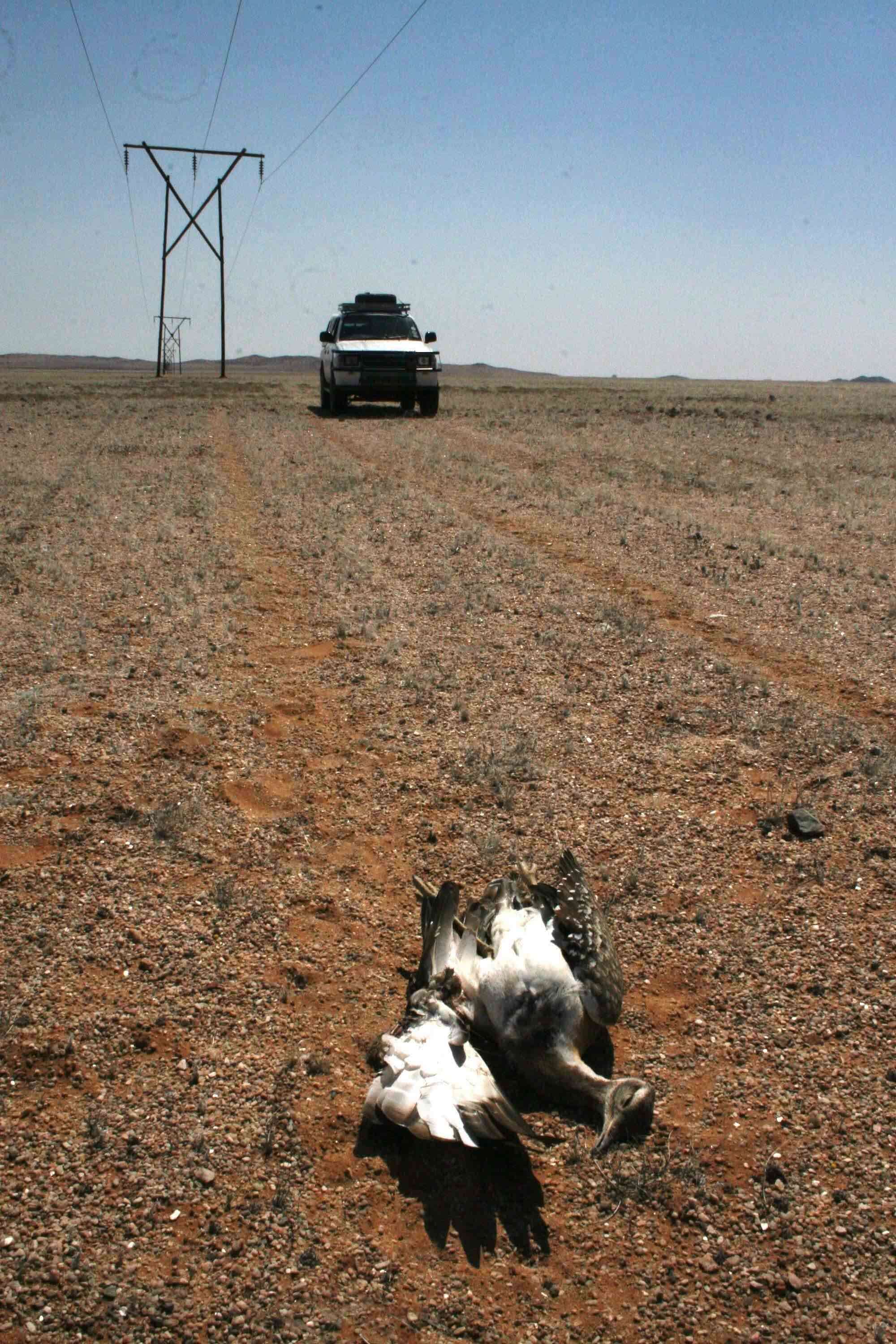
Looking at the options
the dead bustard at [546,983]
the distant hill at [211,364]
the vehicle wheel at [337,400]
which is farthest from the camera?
the distant hill at [211,364]

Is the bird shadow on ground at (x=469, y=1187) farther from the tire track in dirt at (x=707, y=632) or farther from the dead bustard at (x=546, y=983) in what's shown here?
the tire track in dirt at (x=707, y=632)

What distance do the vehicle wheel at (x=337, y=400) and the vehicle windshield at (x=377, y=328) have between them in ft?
3.80

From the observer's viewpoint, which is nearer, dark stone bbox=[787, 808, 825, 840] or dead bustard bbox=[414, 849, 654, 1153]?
dead bustard bbox=[414, 849, 654, 1153]

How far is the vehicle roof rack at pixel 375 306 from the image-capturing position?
923 inches

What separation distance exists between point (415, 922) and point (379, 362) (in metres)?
18.7

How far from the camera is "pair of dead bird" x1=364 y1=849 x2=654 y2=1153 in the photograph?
9.93ft

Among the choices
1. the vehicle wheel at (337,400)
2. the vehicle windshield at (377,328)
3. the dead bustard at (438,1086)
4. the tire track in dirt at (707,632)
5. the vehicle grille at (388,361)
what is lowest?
the dead bustard at (438,1086)

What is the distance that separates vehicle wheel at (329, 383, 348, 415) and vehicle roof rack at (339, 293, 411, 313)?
6.69ft

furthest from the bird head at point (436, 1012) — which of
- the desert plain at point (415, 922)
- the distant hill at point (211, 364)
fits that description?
the distant hill at point (211, 364)

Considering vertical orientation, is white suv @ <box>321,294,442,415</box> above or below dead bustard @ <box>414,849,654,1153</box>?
above

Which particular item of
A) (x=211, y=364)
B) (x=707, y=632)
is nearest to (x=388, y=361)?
(x=707, y=632)

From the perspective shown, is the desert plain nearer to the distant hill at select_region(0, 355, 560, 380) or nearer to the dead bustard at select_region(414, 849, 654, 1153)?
the dead bustard at select_region(414, 849, 654, 1153)

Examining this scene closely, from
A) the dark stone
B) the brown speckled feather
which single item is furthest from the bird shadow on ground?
the dark stone

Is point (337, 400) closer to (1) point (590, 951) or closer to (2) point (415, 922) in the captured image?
(2) point (415, 922)
